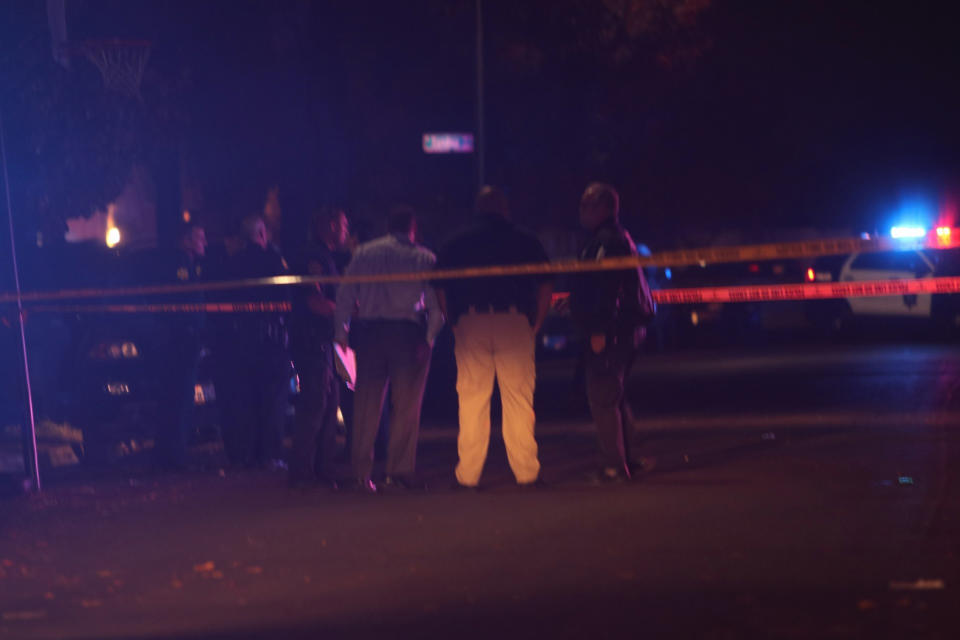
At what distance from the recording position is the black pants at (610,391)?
9.20 meters

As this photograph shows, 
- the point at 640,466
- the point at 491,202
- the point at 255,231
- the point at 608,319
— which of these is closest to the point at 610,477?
the point at 640,466

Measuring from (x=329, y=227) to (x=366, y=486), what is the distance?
193 centimetres

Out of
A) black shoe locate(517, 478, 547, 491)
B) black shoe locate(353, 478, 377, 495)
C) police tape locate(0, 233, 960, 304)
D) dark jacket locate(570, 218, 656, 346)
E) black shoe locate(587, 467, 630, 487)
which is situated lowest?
black shoe locate(353, 478, 377, 495)

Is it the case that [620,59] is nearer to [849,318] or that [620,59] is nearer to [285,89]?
[849,318]

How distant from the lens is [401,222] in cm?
965

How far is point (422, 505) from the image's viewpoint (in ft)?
29.3

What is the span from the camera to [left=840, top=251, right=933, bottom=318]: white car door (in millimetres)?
24413

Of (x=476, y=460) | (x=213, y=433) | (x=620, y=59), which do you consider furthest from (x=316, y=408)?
(x=620, y=59)

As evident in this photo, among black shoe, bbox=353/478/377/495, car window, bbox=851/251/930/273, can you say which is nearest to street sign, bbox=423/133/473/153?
car window, bbox=851/251/930/273

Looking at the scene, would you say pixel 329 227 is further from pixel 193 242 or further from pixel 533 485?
pixel 533 485

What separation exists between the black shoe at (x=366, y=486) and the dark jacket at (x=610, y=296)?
5.75 ft

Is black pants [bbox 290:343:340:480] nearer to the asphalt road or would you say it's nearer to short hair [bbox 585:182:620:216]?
the asphalt road

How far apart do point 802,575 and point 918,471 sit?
294 cm

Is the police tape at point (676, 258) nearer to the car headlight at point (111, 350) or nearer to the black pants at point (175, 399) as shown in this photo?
the black pants at point (175, 399)
